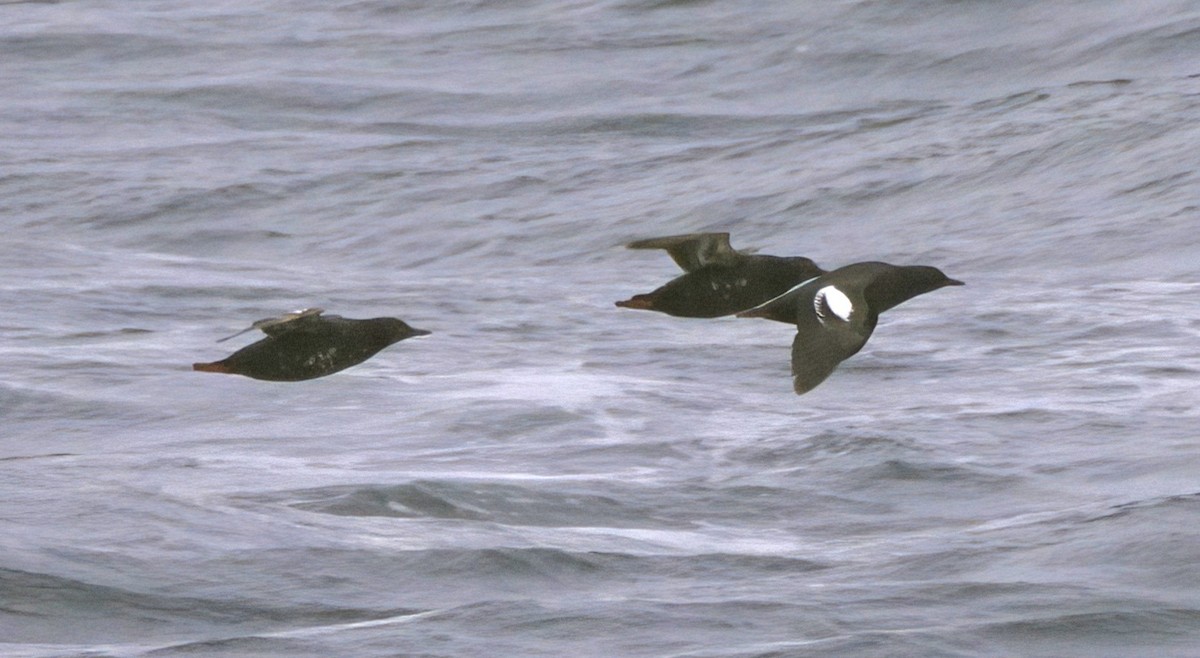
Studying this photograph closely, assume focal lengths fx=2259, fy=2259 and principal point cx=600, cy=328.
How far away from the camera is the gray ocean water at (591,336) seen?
831 cm

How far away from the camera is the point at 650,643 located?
762 centimetres

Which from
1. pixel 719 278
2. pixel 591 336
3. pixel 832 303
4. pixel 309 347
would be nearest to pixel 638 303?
pixel 719 278

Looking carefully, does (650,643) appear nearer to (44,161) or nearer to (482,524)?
(482,524)

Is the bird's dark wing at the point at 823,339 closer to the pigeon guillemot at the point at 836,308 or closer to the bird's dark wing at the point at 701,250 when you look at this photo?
the pigeon guillemot at the point at 836,308

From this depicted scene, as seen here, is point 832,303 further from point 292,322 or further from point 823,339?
point 292,322

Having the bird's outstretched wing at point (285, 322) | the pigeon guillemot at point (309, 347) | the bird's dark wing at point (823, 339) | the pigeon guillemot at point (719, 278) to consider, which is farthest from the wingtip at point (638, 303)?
the bird's outstretched wing at point (285, 322)

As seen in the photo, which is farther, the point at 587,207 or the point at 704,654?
the point at 587,207

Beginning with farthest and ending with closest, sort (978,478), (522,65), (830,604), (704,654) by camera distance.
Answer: (522,65) → (978,478) → (830,604) → (704,654)

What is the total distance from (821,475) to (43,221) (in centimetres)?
1044

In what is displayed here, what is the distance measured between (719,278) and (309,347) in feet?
4.47

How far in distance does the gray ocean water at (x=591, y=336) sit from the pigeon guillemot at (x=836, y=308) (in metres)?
1.22

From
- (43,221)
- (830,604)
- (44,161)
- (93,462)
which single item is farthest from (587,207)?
(830,604)

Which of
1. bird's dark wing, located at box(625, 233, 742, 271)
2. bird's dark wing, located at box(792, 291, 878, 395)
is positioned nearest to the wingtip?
bird's dark wing, located at box(625, 233, 742, 271)

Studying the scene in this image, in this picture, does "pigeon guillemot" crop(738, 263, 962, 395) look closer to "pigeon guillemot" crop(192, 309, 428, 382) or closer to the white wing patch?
the white wing patch
